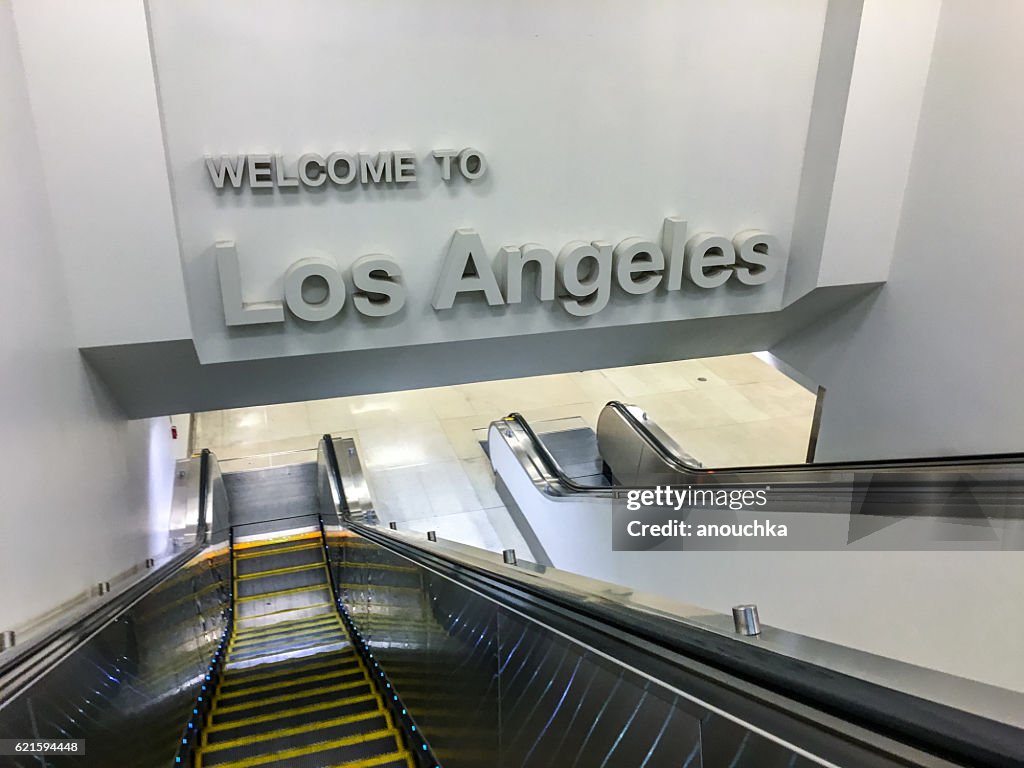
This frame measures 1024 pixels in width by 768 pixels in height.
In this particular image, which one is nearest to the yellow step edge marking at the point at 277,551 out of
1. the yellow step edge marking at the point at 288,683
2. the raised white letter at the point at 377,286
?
the yellow step edge marking at the point at 288,683

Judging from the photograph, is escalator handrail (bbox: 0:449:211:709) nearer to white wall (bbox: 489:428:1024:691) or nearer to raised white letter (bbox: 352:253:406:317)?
raised white letter (bbox: 352:253:406:317)

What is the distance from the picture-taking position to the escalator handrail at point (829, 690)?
0.77 metres

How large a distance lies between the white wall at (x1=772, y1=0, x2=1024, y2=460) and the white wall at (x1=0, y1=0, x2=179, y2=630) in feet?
15.9

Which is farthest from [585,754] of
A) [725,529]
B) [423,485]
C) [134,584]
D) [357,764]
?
[423,485]

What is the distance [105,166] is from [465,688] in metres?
3.04

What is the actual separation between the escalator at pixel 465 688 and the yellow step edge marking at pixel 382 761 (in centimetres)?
1

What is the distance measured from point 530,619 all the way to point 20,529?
2.10m

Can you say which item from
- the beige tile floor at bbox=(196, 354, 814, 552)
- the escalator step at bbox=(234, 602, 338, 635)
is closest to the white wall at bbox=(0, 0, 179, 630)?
the escalator step at bbox=(234, 602, 338, 635)

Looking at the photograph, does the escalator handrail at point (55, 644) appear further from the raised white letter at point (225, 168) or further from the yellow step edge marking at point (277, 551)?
the yellow step edge marking at point (277, 551)

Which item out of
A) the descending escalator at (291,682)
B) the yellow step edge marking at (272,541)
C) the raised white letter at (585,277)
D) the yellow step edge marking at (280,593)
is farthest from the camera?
the yellow step edge marking at (272,541)

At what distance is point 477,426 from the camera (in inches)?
399

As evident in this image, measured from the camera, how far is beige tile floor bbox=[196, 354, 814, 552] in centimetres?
844

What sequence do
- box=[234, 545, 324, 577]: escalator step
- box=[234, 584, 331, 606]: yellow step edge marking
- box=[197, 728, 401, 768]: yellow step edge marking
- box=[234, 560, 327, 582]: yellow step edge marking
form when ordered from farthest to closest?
box=[234, 545, 324, 577]: escalator step < box=[234, 560, 327, 582]: yellow step edge marking < box=[234, 584, 331, 606]: yellow step edge marking < box=[197, 728, 401, 768]: yellow step edge marking

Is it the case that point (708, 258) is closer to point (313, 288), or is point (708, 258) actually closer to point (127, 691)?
point (313, 288)
